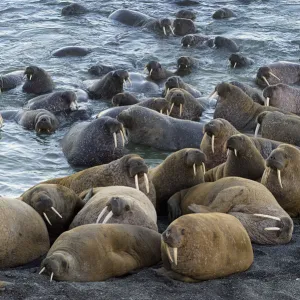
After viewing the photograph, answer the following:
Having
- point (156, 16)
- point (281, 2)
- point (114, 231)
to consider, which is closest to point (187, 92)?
point (114, 231)

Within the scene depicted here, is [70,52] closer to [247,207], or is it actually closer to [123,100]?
[123,100]

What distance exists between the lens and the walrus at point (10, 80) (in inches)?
586

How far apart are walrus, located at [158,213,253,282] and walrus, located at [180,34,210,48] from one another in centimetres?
1224

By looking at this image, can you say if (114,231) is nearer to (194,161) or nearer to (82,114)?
(194,161)

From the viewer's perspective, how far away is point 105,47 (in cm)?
1856

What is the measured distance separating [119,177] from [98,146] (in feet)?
8.63

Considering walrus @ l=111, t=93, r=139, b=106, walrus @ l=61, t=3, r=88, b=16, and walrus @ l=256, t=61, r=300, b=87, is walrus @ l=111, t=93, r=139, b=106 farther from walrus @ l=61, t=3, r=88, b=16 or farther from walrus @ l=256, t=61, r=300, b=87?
walrus @ l=61, t=3, r=88, b=16

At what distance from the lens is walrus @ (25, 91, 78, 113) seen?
13.4 m

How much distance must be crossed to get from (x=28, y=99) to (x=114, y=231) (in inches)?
325

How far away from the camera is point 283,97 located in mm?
13312

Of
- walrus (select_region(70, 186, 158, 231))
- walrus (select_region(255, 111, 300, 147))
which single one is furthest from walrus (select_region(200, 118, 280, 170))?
walrus (select_region(70, 186, 158, 231))

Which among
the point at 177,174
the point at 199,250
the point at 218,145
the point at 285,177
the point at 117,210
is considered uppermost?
the point at 199,250

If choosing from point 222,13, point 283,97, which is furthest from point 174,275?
point 222,13

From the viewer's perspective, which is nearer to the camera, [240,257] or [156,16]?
[240,257]
